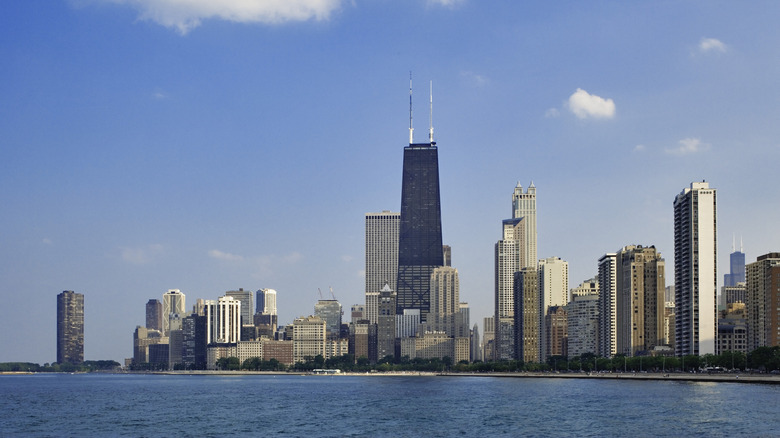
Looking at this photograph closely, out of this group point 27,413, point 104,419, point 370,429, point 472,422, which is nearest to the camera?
point 370,429

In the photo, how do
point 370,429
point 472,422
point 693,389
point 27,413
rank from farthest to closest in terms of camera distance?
1. point 693,389
2. point 27,413
3. point 472,422
4. point 370,429

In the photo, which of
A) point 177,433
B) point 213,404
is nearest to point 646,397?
point 213,404

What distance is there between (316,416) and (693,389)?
3190 inches

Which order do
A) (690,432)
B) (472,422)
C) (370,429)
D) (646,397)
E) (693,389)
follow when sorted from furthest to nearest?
(693,389), (646,397), (472,422), (370,429), (690,432)

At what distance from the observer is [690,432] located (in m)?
103

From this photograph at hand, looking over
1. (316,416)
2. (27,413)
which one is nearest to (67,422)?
(27,413)

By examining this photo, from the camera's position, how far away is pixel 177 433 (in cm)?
10756

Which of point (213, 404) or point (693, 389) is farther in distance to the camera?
point (693, 389)

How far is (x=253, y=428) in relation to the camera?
11362cm

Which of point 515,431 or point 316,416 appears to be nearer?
point 515,431

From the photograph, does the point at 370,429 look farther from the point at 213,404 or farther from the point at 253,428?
the point at 213,404

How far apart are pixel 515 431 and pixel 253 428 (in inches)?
1177

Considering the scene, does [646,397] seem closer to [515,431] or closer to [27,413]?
[515,431]

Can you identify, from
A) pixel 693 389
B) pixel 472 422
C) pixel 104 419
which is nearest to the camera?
pixel 472 422
